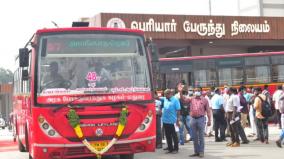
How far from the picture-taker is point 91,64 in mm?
10188

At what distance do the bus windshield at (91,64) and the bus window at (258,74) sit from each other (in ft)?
53.6

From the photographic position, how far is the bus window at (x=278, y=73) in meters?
26.2

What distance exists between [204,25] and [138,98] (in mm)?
24096

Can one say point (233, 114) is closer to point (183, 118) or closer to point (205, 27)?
point (183, 118)

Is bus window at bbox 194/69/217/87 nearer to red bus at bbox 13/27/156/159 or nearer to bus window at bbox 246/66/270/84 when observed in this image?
bus window at bbox 246/66/270/84

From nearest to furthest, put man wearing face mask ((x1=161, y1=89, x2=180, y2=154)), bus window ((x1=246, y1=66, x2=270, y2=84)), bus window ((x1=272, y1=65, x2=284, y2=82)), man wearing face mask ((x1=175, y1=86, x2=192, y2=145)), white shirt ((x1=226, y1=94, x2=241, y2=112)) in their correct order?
man wearing face mask ((x1=161, y1=89, x2=180, y2=154)) → white shirt ((x1=226, y1=94, x2=241, y2=112)) → man wearing face mask ((x1=175, y1=86, x2=192, y2=145)) → bus window ((x1=246, y1=66, x2=270, y2=84)) → bus window ((x1=272, y1=65, x2=284, y2=82))

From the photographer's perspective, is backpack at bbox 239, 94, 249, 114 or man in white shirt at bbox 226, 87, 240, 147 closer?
man in white shirt at bbox 226, 87, 240, 147

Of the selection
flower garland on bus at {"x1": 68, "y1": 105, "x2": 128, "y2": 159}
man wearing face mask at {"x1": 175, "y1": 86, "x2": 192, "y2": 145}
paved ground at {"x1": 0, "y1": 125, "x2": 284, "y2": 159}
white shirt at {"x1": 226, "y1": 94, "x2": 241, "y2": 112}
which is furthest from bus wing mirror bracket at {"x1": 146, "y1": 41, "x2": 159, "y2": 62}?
man wearing face mask at {"x1": 175, "y1": 86, "x2": 192, "y2": 145}

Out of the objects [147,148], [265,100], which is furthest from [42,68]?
[265,100]

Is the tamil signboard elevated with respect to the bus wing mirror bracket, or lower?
elevated

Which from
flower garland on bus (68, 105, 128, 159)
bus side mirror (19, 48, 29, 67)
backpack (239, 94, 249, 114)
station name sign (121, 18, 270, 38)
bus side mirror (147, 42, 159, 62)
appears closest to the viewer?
flower garland on bus (68, 105, 128, 159)

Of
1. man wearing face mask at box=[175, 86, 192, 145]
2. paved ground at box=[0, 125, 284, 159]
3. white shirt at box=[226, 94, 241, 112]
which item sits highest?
white shirt at box=[226, 94, 241, 112]

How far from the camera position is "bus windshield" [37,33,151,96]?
32.6ft

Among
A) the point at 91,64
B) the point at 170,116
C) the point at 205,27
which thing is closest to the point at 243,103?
the point at 170,116
